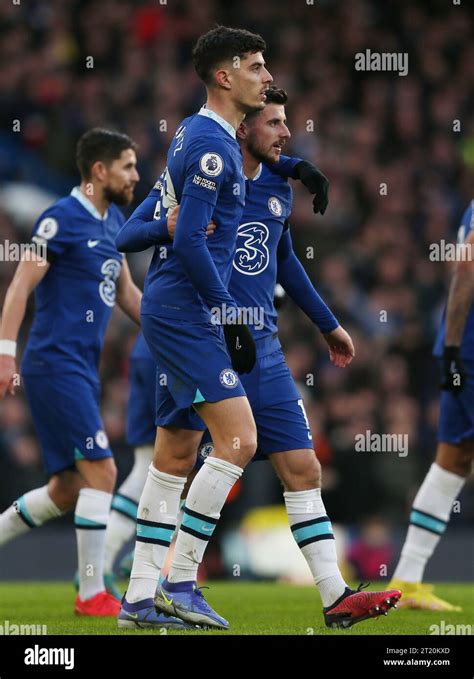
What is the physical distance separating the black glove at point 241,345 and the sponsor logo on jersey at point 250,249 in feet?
2.43

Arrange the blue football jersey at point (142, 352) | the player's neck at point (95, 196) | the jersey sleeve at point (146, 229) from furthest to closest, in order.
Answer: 1. the blue football jersey at point (142, 352)
2. the player's neck at point (95, 196)
3. the jersey sleeve at point (146, 229)

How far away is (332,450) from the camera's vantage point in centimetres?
1186

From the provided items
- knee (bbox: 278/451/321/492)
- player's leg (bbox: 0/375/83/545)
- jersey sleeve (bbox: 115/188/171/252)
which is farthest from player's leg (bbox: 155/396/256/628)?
player's leg (bbox: 0/375/83/545)

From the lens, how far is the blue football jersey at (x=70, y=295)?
23.3ft

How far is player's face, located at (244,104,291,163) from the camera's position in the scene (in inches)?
243

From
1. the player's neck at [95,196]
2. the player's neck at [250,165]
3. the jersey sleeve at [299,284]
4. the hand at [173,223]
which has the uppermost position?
the player's neck at [95,196]

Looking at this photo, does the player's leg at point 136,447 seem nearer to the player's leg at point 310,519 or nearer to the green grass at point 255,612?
the green grass at point 255,612

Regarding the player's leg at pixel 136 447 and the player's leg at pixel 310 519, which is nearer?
the player's leg at pixel 310 519

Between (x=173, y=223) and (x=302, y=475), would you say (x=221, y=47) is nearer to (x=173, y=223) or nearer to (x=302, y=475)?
(x=173, y=223)

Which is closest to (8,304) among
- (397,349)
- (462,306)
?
(462,306)

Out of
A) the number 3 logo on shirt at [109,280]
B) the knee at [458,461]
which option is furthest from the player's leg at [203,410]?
the knee at [458,461]

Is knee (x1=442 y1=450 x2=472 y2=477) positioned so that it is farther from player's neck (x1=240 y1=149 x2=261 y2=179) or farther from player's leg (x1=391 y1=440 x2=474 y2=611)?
player's neck (x1=240 y1=149 x2=261 y2=179)

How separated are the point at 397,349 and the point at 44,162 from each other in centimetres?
491

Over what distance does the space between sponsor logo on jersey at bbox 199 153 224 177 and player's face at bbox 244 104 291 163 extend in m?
0.78
